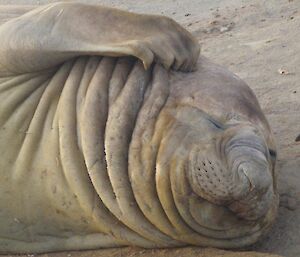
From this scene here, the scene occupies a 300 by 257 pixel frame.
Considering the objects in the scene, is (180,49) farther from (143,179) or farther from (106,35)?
(143,179)

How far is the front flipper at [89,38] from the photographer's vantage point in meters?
3.80

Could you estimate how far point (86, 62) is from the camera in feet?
13.0

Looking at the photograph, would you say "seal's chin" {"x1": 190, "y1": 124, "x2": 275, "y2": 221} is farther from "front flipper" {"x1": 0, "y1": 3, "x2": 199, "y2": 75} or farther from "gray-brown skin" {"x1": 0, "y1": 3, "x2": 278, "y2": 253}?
"front flipper" {"x1": 0, "y1": 3, "x2": 199, "y2": 75}

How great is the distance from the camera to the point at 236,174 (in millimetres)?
3459

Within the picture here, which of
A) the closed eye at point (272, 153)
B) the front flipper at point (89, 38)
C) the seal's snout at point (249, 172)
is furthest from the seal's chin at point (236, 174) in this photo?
the front flipper at point (89, 38)

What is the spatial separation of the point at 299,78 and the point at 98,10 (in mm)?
1877

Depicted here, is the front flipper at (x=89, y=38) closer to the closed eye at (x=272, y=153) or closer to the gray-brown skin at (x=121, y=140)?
the gray-brown skin at (x=121, y=140)

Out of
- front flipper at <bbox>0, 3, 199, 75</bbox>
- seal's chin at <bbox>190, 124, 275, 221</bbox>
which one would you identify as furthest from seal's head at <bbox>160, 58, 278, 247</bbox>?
front flipper at <bbox>0, 3, 199, 75</bbox>

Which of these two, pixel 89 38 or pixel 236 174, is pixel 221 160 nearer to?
pixel 236 174

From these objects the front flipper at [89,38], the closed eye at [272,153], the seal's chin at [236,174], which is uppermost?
the front flipper at [89,38]

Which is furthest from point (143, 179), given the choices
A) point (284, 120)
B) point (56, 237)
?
point (284, 120)

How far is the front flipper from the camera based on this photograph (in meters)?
3.80

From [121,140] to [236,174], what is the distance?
512mm

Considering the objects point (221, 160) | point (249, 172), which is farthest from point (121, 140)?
point (249, 172)
